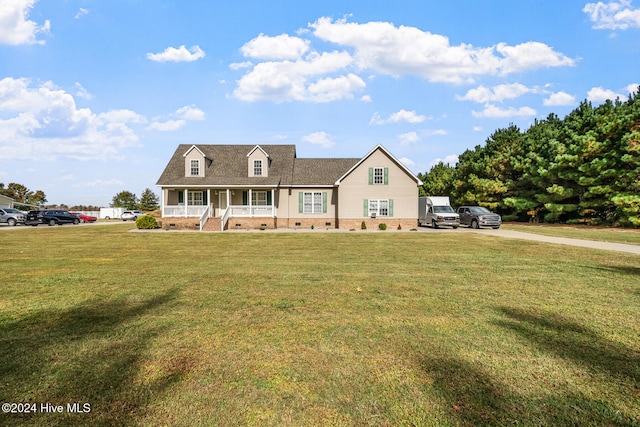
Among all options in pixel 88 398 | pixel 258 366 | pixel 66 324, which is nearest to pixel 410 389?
pixel 258 366

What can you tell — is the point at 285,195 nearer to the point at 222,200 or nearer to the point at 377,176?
the point at 222,200

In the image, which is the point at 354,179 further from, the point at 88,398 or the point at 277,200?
the point at 88,398

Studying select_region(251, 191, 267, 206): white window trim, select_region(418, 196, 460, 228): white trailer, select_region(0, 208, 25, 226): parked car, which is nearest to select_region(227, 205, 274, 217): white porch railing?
select_region(251, 191, 267, 206): white window trim

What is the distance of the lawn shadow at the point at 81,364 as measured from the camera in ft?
10.3

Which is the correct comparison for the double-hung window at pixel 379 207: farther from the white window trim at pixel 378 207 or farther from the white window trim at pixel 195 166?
the white window trim at pixel 195 166

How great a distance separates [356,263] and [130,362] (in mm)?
8079

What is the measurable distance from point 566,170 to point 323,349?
126 ft

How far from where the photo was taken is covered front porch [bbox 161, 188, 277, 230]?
29844 millimetres

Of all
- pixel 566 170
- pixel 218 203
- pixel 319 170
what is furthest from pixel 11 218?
pixel 566 170

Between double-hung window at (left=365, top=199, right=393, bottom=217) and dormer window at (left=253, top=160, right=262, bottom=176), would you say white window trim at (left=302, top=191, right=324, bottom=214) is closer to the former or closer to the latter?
double-hung window at (left=365, top=199, right=393, bottom=217)

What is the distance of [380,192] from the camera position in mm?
30422

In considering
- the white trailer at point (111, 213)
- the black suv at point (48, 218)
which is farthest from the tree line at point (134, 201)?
the black suv at point (48, 218)

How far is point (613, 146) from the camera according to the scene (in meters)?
30.5

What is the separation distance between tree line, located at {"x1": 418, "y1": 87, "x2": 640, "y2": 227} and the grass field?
88.3 ft
